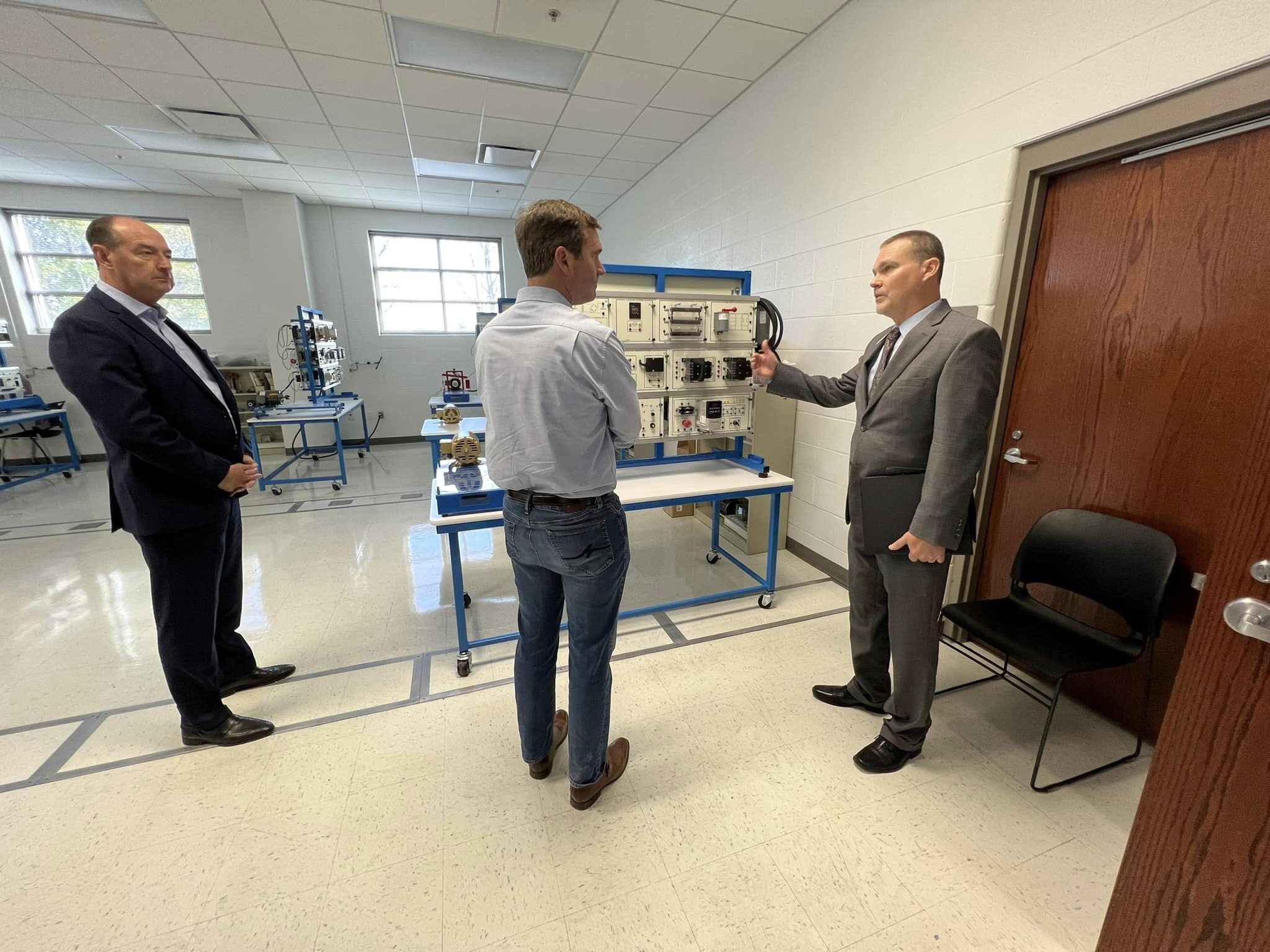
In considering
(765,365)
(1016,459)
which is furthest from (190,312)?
(1016,459)

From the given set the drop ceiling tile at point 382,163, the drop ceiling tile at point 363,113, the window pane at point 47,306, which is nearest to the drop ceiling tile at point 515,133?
the drop ceiling tile at point 382,163

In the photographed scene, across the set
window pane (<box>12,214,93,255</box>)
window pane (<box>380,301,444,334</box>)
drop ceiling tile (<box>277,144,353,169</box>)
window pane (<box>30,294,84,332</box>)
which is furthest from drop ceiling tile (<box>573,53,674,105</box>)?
window pane (<box>30,294,84,332</box>)

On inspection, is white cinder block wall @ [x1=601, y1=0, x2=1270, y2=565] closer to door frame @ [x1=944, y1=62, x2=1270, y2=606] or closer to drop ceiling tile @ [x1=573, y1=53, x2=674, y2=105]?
door frame @ [x1=944, y1=62, x2=1270, y2=606]

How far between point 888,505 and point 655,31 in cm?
293

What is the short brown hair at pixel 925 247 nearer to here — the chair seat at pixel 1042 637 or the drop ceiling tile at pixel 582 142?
the chair seat at pixel 1042 637

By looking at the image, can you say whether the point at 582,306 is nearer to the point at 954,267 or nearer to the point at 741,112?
the point at 954,267

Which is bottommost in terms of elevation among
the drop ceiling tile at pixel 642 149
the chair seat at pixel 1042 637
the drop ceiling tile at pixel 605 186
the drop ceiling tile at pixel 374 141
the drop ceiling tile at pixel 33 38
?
the chair seat at pixel 1042 637

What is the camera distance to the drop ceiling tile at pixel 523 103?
139 inches

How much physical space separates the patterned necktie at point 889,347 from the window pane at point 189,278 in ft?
26.1

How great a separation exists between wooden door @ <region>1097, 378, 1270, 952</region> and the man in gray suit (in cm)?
67

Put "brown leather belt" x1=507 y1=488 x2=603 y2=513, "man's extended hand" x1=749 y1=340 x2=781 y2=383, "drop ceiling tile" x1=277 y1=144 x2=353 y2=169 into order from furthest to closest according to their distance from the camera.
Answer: "drop ceiling tile" x1=277 y1=144 x2=353 y2=169, "man's extended hand" x1=749 y1=340 x2=781 y2=383, "brown leather belt" x1=507 y1=488 x2=603 y2=513

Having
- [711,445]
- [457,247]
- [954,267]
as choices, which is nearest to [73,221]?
[457,247]

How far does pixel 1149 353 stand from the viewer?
1.71 meters

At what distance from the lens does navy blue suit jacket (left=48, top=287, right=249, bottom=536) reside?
4.86ft
